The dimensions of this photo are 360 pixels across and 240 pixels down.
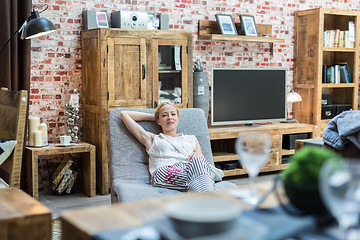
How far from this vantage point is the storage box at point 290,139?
5426mm

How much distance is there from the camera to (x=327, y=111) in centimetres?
597

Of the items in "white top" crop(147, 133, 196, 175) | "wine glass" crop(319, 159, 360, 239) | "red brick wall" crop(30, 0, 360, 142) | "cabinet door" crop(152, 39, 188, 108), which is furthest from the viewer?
"cabinet door" crop(152, 39, 188, 108)

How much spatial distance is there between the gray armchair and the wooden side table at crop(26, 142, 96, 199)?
113cm

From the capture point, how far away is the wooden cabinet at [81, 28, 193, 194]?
436 cm

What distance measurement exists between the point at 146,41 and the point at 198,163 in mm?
1948

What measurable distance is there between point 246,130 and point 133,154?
226cm

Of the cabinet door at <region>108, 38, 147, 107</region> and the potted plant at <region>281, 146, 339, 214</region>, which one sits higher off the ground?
the cabinet door at <region>108, 38, 147, 107</region>

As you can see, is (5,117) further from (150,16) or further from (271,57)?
(271,57)

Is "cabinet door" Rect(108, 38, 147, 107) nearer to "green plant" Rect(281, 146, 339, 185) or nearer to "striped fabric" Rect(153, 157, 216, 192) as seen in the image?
"striped fabric" Rect(153, 157, 216, 192)

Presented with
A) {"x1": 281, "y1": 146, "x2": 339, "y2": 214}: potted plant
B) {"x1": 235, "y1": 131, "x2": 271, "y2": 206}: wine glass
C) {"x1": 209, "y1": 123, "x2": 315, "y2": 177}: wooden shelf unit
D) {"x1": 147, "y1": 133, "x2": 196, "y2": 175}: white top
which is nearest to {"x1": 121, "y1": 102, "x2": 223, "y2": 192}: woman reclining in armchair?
{"x1": 147, "y1": 133, "x2": 196, "y2": 175}: white top

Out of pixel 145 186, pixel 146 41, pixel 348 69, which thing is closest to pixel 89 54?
pixel 146 41

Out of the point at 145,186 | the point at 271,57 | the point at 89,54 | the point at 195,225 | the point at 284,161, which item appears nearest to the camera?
the point at 195,225

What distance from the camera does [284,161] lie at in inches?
214

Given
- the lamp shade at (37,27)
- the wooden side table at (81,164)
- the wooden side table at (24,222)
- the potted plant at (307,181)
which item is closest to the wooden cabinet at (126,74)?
the wooden side table at (81,164)
